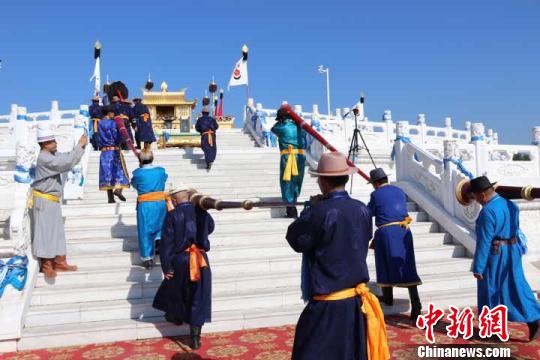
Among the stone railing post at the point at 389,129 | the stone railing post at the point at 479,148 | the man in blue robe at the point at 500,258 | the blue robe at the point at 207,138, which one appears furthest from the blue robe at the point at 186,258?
the stone railing post at the point at 389,129

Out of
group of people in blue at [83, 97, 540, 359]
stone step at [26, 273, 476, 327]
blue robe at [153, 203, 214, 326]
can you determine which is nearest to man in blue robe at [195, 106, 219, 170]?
group of people in blue at [83, 97, 540, 359]

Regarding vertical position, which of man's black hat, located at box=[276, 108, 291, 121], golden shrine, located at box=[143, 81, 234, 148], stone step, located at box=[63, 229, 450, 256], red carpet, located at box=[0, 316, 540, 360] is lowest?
red carpet, located at box=[0, 316, 540, 360]

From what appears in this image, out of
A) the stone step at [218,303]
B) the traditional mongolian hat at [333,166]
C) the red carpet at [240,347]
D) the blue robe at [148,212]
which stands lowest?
the red carpet at [240,347]

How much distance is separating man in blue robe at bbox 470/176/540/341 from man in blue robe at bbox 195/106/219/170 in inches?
293

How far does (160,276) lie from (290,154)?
2974mm

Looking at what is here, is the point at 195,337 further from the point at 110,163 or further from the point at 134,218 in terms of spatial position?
the point at 110,163

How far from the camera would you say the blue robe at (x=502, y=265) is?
446 cm

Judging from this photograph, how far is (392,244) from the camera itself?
542cm

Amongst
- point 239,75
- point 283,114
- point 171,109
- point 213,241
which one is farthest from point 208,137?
point 171,109

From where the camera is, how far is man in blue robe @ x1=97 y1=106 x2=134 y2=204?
855 cm

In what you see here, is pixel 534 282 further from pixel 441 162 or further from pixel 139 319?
pixel 139 319

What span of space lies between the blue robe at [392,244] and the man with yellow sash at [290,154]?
7.65 ft

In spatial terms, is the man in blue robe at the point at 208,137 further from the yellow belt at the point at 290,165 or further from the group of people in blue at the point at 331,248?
the yellow belt at the point at 290,165

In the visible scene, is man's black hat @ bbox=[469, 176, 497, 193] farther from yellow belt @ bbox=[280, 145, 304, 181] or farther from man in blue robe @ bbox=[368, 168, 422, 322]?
yellow belt @ bbox=[280, 145, 304, 181]
